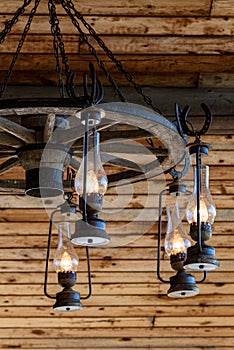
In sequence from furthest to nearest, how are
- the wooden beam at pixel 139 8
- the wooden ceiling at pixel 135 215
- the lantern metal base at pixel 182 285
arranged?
the wooden ceiling at pixel 135 215
the wooden beam at pixel 139 8
the lantern metal base at pixel 182 285

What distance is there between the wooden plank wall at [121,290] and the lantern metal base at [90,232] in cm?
204

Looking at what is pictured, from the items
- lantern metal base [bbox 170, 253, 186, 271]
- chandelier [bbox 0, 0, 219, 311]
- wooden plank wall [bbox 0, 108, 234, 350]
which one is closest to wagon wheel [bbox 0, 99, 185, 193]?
chandelier [bbox 0, 0, 219, 311]

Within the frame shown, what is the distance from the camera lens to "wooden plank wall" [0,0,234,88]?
3.18 meters

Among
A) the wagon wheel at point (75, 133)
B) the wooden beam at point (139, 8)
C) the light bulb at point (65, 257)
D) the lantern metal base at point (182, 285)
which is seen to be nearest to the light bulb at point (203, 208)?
the wagon wheel at point (75, 133)

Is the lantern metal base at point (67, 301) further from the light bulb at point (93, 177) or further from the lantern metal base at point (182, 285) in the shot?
the light bulb at point (93, 177)

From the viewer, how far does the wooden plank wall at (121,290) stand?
4562mm

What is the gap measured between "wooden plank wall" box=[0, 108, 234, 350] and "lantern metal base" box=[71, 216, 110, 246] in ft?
6.70

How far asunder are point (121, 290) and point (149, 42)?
233cm

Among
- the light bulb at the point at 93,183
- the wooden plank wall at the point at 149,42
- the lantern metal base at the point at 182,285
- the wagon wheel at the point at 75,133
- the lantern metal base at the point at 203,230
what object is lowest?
the lantern metal base at the point at 182,285

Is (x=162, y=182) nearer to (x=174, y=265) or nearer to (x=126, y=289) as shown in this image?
(x=126, y=289)

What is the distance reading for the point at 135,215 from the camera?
15.2 ft

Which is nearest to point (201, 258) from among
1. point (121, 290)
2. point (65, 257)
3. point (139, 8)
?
point (65, 257)

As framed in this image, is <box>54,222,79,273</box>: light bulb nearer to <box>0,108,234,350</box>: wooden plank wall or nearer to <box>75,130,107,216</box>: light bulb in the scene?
<box>75,130,107,216</box>: light bulb

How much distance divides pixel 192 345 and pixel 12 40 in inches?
124
